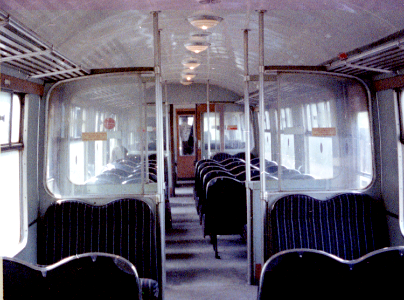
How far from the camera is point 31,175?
394 cm

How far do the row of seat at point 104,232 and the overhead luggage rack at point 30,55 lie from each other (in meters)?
1.14

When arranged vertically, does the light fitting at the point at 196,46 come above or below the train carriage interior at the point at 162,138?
Answer: above

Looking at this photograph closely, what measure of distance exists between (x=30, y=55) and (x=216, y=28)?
101 inches

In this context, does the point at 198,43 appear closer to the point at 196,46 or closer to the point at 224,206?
the point at 196,46

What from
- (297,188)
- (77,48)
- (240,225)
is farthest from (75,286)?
(240,225)

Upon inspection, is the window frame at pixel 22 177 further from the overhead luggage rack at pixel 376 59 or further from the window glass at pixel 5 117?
the overhead luggage rack at pixel 376 59

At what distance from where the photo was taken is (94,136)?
12.6 ft

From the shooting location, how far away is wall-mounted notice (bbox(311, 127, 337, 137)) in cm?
418

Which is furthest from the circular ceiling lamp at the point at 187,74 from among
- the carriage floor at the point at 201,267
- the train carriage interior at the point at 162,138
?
the train carriage interior at the point at 162,138

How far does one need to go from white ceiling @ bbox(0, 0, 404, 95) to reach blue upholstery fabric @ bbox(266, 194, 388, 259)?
57.1 inches

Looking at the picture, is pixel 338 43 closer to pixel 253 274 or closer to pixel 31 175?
pixel 253 274

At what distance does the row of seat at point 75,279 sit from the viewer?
2.19 m

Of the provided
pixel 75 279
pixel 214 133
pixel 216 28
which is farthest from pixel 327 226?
pixel 214 133

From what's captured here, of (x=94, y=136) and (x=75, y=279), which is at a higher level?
(x=94, y=136)
